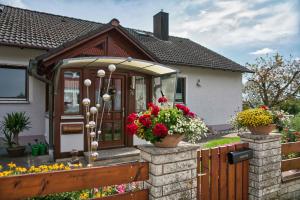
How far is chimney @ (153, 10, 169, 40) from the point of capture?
14.4 meters

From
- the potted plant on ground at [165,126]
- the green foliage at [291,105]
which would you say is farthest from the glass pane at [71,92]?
the green foliage at [291,105]

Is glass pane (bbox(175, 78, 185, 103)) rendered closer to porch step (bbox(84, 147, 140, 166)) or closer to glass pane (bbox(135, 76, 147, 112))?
glass pane (bbox(135, 76, 147, 112))

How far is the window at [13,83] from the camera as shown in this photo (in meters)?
7.67

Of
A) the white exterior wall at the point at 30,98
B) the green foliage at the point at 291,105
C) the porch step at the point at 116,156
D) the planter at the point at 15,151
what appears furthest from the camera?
the green foliage at the point at 291,105

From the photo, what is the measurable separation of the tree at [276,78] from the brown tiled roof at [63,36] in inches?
216

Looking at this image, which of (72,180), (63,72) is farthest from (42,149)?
(72,180)

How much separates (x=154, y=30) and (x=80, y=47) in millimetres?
9088

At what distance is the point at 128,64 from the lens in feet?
23.1

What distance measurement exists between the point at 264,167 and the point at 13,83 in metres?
8.16

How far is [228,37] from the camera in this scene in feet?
41.3

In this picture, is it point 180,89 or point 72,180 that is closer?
point 72,180

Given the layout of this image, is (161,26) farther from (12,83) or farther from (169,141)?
(169,141)

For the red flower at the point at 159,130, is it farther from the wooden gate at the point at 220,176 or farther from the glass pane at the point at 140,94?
the glass pane at the point at 140,94

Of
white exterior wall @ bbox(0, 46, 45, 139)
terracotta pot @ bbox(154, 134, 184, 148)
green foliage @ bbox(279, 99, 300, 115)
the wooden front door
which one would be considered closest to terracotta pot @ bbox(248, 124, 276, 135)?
terracotta pot @ bbox(154, 134, 184, 148)
